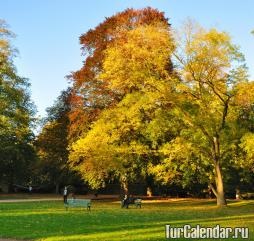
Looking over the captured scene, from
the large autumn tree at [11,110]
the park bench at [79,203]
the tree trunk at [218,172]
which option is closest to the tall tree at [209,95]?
the tree trunk at [218,172]

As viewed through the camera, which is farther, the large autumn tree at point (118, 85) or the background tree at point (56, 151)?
the background tree at point (56, 151)

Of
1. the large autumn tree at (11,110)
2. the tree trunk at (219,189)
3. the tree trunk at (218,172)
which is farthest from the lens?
the large autumn tree at (11,110)

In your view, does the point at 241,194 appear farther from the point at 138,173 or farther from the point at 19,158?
the point at 19,158

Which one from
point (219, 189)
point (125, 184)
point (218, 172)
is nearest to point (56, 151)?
point (125, 184)

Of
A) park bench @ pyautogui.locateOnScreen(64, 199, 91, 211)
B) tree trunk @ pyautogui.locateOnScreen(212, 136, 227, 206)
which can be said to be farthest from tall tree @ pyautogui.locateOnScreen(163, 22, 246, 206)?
park bench @ pyautogui.locateOnScreen(64, 199, 91, 211)

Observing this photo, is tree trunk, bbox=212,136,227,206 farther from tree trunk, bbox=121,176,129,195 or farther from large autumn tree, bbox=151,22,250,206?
tree trunk, bbox=121,176,129,195

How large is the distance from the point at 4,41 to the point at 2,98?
585cm

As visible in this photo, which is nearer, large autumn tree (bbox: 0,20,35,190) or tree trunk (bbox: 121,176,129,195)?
tree trunk (bbox: 121,176,129,195)

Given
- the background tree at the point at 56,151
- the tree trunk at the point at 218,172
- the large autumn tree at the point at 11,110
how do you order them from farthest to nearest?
the background tree at the point at 56,151 < the large autumn tree at the point at 11,110 < the tree trunk at the point at 218,172

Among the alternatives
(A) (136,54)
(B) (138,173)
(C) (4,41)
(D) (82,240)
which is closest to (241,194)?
(B) (138,173)

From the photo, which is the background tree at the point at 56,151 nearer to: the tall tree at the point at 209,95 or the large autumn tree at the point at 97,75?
the large autumn tree at the point at 97,75

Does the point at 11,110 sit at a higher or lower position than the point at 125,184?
higher

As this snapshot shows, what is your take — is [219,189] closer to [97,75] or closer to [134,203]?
[134,203]

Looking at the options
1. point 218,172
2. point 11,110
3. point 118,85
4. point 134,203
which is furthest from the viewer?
point 11,110
